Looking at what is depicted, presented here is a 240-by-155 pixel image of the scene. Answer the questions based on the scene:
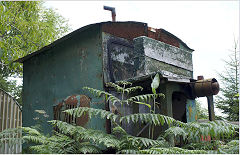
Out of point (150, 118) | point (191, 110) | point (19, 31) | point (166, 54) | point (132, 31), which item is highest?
point (19, 31)

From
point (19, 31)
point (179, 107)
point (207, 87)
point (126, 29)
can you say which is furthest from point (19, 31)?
point (207, 87)

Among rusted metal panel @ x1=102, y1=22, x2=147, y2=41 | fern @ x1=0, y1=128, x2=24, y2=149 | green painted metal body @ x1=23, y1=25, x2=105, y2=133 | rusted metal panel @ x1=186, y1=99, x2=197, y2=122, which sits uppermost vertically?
rusted metal panel @ x1=102, y1=22, x2=147, y2=41

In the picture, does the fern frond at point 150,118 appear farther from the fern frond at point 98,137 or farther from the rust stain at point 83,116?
the rust stain at point 83,116

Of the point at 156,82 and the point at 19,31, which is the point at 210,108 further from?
the point at 19,31

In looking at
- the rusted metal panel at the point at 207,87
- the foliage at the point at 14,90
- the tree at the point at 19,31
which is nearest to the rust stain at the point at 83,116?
the rusted metal panel at the point at 207,87

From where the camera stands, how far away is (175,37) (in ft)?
28.4

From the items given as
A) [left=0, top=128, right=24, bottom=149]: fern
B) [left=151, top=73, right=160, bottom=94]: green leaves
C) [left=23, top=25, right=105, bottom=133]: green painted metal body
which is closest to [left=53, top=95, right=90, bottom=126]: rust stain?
[left=23, top=25, right=105, bottom=133]: green painted metal body

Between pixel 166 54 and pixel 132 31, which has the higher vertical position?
pixel 132 31

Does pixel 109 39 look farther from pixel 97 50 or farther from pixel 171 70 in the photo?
pixel 171 70

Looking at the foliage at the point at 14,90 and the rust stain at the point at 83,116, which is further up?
the foliage at the point at 14,90

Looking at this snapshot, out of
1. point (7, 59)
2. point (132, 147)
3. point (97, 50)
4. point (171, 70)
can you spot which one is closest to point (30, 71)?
point (7, 59)

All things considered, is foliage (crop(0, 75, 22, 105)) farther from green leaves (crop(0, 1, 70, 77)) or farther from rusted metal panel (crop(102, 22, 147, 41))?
rusted metal panel (crop(102, 22, 147, 41))

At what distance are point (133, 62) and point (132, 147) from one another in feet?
11.7

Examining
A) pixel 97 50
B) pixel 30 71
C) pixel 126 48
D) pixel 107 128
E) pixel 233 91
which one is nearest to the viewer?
pixel 107 128
